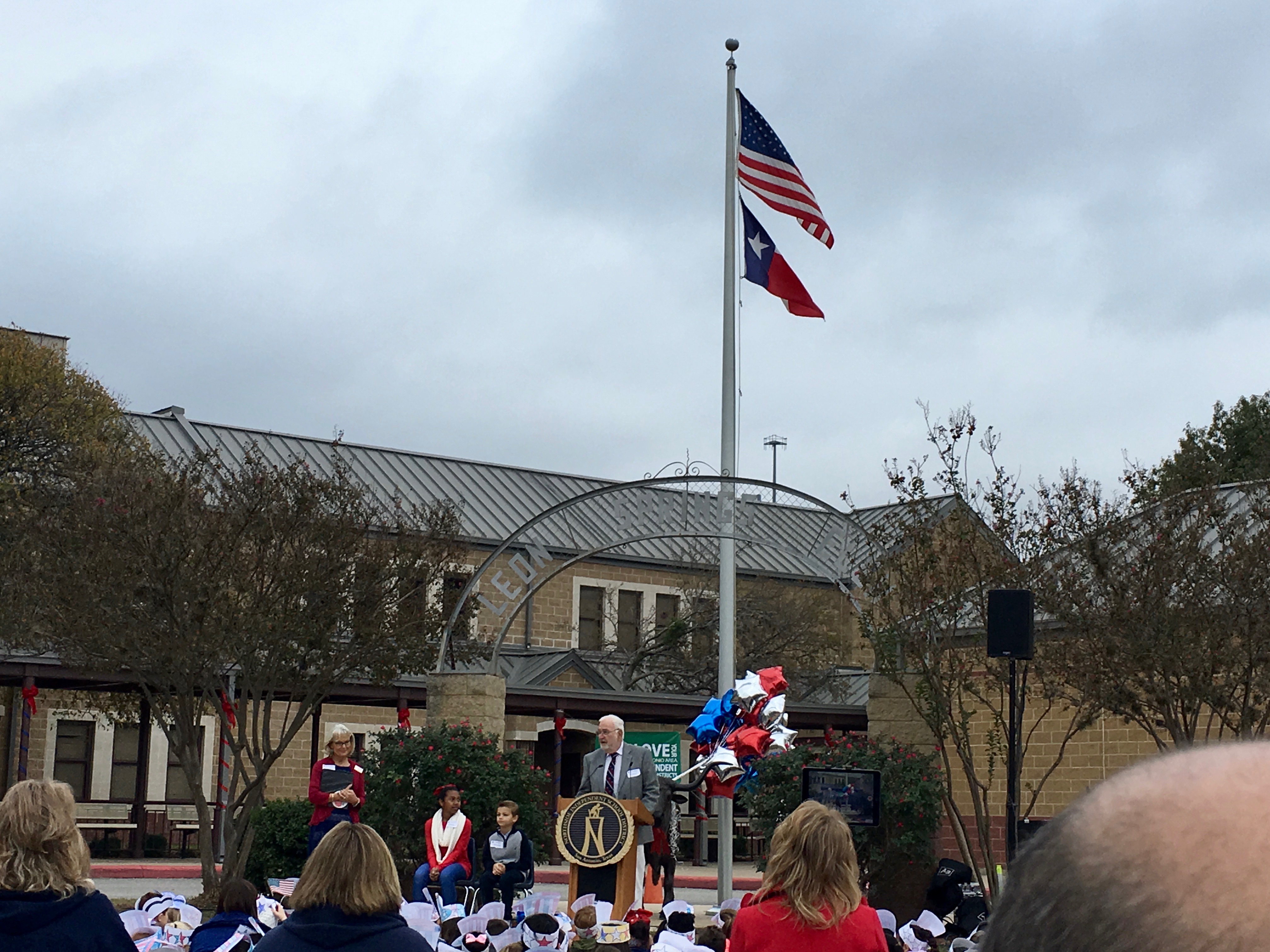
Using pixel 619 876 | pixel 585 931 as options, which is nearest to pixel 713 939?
pixel 585 931

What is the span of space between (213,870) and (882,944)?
15394mm

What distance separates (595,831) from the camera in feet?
43.0

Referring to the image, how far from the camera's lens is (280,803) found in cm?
1952

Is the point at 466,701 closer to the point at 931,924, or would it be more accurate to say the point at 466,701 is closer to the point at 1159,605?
the point at 1159,605

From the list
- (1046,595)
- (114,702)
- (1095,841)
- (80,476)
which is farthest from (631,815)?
(114,702)

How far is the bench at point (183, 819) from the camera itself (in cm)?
3484

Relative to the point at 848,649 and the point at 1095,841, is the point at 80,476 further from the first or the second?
the point at 848,649

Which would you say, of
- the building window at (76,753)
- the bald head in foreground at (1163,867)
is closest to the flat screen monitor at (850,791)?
the bald head in foreground at (1163,867)

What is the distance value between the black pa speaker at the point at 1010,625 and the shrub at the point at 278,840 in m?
9.48

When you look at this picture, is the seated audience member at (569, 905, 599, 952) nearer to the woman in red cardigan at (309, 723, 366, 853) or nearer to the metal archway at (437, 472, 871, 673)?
the woman in red cardigan at (309, 723, 366, 853)

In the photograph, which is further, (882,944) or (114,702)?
(114,702)

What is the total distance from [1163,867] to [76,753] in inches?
1503

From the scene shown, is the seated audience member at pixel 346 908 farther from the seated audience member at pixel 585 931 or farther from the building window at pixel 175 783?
the building window at pixel 175 783

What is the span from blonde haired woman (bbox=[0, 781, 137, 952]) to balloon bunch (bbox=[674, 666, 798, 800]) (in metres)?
9.99
